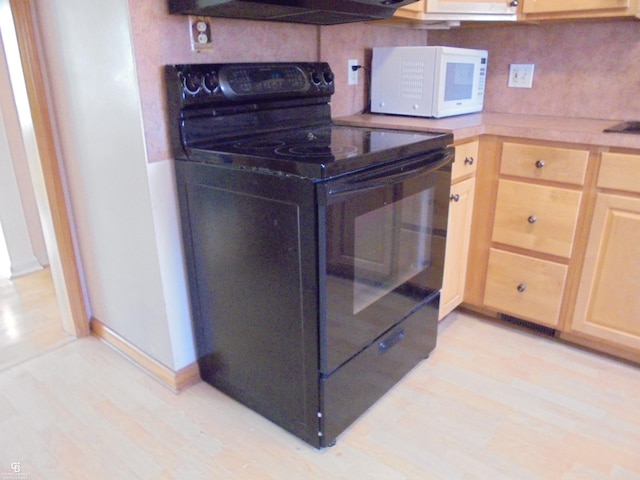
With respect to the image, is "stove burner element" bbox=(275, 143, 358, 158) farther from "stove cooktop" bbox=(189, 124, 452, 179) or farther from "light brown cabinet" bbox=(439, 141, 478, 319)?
"light brown cabinet" bbox=(439, 141, 478, 319)

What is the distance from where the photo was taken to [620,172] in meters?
1.66

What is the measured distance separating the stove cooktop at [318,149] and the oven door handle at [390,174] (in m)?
0.02

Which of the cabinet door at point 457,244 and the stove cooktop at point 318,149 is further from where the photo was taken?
the cabinet door at point 457,244

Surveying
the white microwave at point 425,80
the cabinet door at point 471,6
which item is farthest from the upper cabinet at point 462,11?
the white microwave at point 425,80

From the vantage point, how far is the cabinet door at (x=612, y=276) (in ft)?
5.59

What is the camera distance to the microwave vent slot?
2.01m

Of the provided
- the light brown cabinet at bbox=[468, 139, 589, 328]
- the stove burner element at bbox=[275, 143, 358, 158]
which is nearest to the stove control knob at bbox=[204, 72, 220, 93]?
the stove burner element at bbox=[275, 143, 358, 158]

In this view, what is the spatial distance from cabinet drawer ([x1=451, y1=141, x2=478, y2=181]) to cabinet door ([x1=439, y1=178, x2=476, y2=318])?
0.04m

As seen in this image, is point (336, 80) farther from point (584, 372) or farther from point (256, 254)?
point (584, 372)

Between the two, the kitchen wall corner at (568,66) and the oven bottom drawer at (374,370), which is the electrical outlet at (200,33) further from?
the kitchen wall corner at (568,66)

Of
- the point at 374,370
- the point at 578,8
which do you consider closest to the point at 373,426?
the point at 374,370

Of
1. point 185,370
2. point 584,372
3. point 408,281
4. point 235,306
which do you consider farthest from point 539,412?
point 185,370

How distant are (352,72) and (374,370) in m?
1.33

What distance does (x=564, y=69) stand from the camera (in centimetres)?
221
